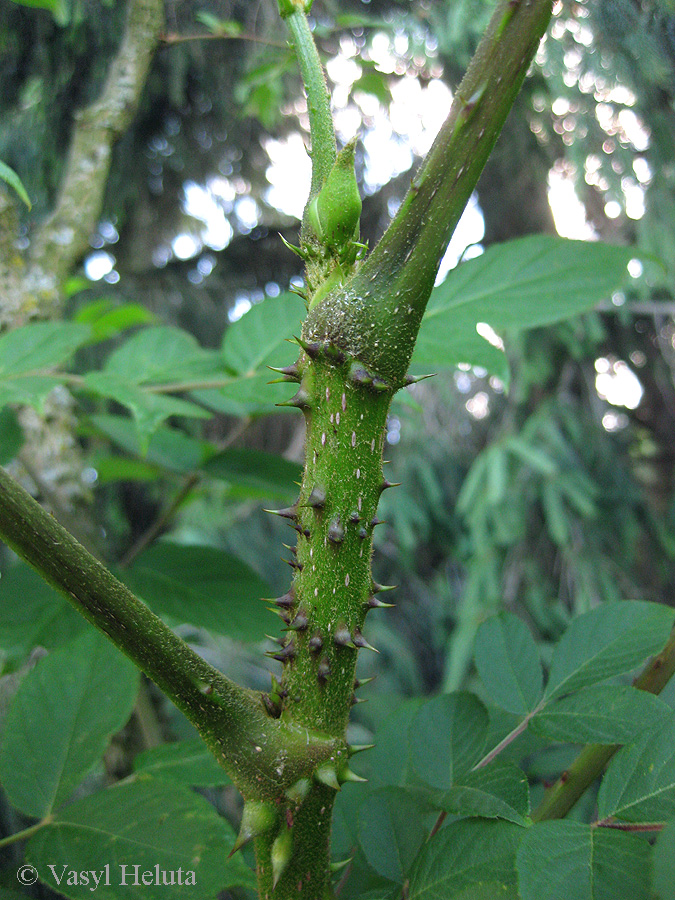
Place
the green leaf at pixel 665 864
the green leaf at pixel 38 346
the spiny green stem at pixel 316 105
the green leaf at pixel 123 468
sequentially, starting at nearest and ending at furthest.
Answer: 1. the green leaf at pixel 665 864
2. the spiny green stem at pixel 316 105
3. the green leaf at pixel 38 346
4. the green leaf at pixel 123 468

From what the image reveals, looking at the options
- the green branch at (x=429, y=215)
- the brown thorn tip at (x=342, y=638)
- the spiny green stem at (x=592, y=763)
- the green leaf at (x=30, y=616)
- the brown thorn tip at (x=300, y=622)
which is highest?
the green branch at (x=429, y=215)

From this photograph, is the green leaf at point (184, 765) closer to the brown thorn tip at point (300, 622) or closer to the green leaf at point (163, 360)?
the brown thorn tip at point (300, 622)

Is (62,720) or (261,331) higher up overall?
(261,331)

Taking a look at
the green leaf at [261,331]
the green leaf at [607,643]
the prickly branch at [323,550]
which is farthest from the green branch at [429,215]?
the green leaf at [261,331]

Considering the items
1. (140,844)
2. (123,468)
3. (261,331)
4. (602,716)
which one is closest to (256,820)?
(140,844)

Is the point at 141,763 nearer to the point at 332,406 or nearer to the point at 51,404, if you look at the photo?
the point at 332,406

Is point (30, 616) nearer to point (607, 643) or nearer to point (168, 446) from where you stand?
point (168, 446)

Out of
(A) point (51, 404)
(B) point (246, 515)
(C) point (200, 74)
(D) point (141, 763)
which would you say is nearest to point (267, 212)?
(C) point (200, 74)
